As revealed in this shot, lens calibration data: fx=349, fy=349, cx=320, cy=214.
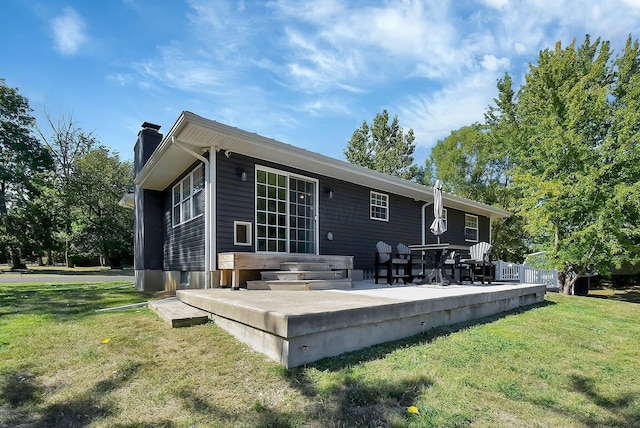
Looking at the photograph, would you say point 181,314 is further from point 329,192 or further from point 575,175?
point 575,175

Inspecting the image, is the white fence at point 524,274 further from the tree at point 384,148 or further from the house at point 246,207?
the tree at point 384,148

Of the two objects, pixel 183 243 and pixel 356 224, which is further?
pixel 356 224

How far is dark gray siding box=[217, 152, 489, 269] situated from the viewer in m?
6.28

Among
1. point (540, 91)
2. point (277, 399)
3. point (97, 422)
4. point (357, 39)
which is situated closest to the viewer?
point (97, 422)

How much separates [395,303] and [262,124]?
34.5 ft

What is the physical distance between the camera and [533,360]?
10.9 feet

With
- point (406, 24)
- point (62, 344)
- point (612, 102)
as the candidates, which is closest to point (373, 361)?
point (62, 344)

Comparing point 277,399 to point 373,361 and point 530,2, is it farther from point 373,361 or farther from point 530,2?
point 530,2

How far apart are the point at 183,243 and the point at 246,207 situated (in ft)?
7.39

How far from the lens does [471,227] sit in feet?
44.4

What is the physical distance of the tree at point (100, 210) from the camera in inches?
910

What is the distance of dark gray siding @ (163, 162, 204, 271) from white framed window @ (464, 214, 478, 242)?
10014 mm

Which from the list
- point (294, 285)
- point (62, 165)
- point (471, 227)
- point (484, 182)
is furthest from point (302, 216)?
point (62, 165)

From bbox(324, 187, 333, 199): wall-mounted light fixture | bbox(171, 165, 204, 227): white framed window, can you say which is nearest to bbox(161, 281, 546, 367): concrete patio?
bbox(171, 165, 204, 227): white framed window
